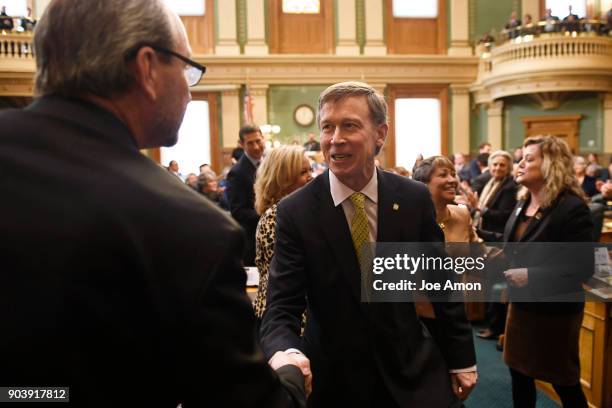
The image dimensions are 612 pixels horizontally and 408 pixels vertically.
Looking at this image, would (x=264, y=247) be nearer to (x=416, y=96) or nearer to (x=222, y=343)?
(x=222, y=343)

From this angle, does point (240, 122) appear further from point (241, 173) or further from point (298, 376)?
point (298, 376)

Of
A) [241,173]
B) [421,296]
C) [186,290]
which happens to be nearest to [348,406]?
[421,296]

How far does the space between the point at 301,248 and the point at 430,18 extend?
→ 1455 centimetres

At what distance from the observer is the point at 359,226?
184 cm

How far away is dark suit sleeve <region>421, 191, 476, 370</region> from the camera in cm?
187

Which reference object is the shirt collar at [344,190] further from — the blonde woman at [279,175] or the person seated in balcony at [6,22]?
the person seated in balcony at [6,22]

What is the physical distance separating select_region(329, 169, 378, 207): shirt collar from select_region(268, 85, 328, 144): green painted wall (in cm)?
1254

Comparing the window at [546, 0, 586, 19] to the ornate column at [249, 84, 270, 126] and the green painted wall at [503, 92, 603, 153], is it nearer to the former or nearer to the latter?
the green painted wall at [503, 92, 603, 153]

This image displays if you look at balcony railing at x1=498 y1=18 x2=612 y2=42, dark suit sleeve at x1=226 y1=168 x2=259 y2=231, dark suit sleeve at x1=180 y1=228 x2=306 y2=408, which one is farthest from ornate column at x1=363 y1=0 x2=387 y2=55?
dark suit sleeve at x1=180 y1=228 x2=306 y2=408

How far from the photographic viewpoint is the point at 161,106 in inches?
39.7

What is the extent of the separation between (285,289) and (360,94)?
0.72 m

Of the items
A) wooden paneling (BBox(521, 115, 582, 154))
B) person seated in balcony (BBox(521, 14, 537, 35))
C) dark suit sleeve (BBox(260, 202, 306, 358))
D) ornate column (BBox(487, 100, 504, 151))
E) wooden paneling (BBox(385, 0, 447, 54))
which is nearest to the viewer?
dark suit sleeve (BBox(260, 202, 306, 358))

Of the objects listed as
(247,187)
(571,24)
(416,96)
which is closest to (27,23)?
(416,96)

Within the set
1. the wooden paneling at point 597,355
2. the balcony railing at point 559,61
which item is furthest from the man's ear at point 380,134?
the balcony railing at point 559,61
